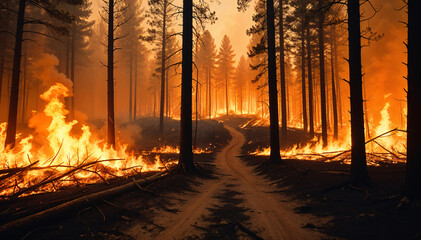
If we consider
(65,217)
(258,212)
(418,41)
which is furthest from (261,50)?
(65,217)

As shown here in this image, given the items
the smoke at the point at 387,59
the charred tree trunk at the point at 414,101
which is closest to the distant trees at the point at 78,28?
the charred tree trunk at the point at 414,101

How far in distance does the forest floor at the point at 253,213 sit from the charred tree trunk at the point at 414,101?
0.69 meters

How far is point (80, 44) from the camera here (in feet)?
96.7

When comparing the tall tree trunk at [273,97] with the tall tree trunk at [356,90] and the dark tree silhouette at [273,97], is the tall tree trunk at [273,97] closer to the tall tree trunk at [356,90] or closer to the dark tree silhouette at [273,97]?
the dark tree silhouette at [273,97]

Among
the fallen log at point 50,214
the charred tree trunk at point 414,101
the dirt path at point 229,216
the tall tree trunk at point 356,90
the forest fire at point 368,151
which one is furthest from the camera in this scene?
the forest fire at point 368,151

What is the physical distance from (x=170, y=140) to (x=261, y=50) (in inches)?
635

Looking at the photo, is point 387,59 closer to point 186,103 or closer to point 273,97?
point 273,97

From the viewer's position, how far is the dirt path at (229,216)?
4004 mm

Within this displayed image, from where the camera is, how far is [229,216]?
4.91 metres

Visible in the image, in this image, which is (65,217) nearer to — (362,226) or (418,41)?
(362,226)

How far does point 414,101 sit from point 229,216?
17.2 feet

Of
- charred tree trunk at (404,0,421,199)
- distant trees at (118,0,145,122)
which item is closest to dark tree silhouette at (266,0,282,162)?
charred tree trunk at (404,0,421,199)

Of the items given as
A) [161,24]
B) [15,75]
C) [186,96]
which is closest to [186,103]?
[186,96]

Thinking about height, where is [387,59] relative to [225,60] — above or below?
below
